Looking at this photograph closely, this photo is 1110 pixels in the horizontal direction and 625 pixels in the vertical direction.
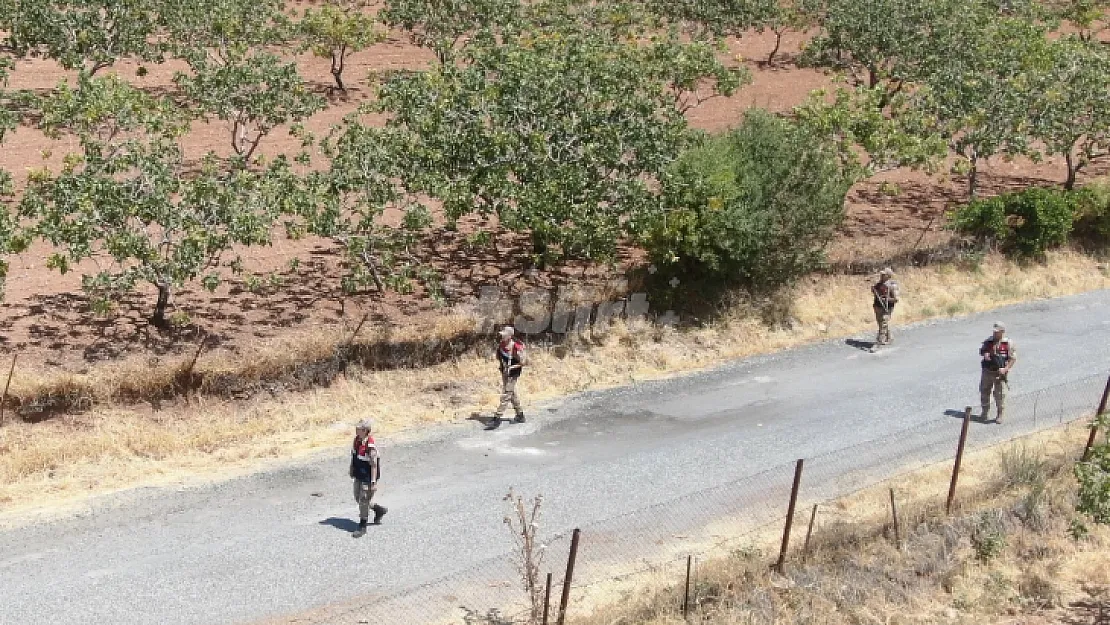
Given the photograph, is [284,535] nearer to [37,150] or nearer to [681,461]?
[681,461]

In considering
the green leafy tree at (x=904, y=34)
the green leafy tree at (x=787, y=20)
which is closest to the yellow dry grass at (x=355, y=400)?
the green leafy tree at (x=904, y=34)

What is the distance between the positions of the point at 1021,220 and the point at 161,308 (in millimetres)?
19290

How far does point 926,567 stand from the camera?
1514 cm

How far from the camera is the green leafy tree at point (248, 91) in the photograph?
25.6 metres

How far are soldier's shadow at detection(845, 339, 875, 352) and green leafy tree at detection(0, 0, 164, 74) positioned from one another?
756 inches

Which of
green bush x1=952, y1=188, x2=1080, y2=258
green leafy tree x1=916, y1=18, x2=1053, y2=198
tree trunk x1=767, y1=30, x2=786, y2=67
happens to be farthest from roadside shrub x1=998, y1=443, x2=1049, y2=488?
tree trunk x1=767, y1=30, x2=786, y2=67

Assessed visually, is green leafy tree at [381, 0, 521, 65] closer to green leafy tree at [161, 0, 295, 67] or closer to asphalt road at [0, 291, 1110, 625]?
green leafy tree at [161, 0, 295, 67]

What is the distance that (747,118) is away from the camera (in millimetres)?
24500

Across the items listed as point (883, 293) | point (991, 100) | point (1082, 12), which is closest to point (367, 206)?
point (883, 293)

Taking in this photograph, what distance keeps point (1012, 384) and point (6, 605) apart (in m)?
16.6

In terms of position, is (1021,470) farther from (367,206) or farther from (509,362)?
(367,206)

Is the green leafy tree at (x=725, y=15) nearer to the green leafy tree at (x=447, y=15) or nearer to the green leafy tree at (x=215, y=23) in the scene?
the green leafy tree at (x=447, y=15)

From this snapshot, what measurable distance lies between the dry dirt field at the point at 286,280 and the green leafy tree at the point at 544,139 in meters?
2.68

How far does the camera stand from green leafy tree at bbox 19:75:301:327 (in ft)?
60.1
